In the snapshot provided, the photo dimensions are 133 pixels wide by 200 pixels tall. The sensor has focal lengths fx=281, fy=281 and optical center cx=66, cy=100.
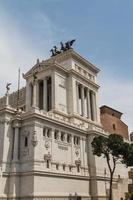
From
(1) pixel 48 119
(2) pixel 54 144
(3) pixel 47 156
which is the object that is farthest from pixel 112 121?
(3) pixel 47 156

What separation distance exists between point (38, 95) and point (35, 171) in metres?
29.0

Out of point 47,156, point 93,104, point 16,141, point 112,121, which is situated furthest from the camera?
point 112,121

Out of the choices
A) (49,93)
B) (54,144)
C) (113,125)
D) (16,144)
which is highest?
(49,93)

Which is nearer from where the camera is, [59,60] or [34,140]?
[34,140]

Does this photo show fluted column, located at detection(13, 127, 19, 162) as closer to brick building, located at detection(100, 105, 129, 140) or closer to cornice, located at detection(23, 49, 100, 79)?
cornice, located at detection(23, 49, 100, 79)

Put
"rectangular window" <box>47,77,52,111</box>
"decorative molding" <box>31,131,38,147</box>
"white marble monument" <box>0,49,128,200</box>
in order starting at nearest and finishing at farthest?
"white marble monument" <box>0,49,128,200</box>
"decorative molding" <box>31,131,38,147</box>
"rectangular window" <box>47,77,52,111</box>

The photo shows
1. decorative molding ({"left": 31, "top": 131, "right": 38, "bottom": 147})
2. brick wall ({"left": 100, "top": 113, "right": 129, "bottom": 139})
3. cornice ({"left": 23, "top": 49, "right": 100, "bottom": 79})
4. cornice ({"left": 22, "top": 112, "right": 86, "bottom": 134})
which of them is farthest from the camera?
brick wall ({"left": 100, "top": 113, "right": 129, "bottom": 139})

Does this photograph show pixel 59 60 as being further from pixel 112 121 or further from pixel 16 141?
pixel 16 141

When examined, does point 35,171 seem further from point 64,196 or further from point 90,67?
point 90,67

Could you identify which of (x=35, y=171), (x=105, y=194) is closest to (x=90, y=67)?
(x=105, y=194)

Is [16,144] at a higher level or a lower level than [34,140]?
lower

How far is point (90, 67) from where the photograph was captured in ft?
244

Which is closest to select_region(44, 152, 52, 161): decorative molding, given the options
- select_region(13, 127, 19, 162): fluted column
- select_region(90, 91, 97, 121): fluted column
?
select_region(13, 127, 19, 162): fluted column

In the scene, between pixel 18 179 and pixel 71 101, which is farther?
pixel 71 101
